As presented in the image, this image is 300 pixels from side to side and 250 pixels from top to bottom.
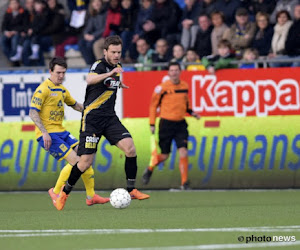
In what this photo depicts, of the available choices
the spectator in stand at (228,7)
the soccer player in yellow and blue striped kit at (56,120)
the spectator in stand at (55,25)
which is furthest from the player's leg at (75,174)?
the spectator in stand at (55,25)

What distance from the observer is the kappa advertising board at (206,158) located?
16.3m

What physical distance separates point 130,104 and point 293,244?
12453 mm

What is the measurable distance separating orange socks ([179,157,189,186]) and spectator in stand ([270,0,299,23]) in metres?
5.01

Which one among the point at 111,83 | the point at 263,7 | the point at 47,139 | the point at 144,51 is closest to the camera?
the point at 111,83

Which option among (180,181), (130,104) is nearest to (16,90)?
(130,104)

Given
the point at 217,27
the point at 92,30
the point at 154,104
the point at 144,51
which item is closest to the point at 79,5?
the point at 92,30

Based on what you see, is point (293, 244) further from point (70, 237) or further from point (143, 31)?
point (143, 31)

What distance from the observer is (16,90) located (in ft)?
66.5

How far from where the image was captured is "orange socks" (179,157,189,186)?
1616 centimetres

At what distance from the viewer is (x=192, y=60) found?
19844 mm

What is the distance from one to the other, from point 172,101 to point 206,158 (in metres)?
1.16

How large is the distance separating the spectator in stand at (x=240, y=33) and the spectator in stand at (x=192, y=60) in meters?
0.73

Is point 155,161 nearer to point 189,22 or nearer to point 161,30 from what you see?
point 189,22

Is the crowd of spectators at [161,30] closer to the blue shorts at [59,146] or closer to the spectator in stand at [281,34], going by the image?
the spectator in stand at [281,34]
